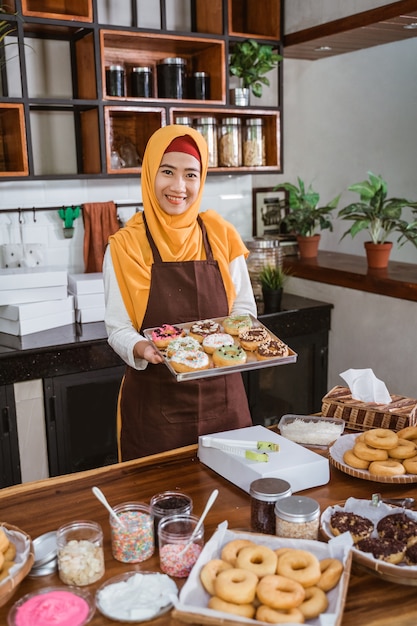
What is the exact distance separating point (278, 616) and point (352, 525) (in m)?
0.35

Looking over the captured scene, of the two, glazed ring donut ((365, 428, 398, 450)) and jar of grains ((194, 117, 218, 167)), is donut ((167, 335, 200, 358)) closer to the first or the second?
glazed ring donut ((365, 428, 398, 450))

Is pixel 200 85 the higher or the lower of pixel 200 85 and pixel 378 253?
the higher

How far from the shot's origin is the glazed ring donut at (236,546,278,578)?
1231 mm

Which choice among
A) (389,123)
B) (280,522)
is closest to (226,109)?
(389,123)

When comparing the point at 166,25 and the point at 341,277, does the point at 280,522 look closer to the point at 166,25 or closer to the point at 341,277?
the point at 341,277

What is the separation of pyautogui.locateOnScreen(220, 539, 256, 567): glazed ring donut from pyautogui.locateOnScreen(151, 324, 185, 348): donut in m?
0.79

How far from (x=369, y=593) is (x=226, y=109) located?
2.71 meters

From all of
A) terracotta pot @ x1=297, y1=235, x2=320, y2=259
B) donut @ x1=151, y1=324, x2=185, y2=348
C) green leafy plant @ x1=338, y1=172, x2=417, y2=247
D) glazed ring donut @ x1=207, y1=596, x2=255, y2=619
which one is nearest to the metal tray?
donut @ x1=151, y1=324, x2=185, y2=348

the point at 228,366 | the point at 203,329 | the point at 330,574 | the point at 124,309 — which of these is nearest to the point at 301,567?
the point at 330,574

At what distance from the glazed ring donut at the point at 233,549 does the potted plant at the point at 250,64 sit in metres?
2.69

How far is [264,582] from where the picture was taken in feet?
3.91

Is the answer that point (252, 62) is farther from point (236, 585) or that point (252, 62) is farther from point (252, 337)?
point (236, 585)

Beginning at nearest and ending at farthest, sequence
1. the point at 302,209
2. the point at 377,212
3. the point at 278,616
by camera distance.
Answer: the point at 278,616
the point at 377,212
the point at 302,209

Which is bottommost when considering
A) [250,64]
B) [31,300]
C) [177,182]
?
[31,300]
